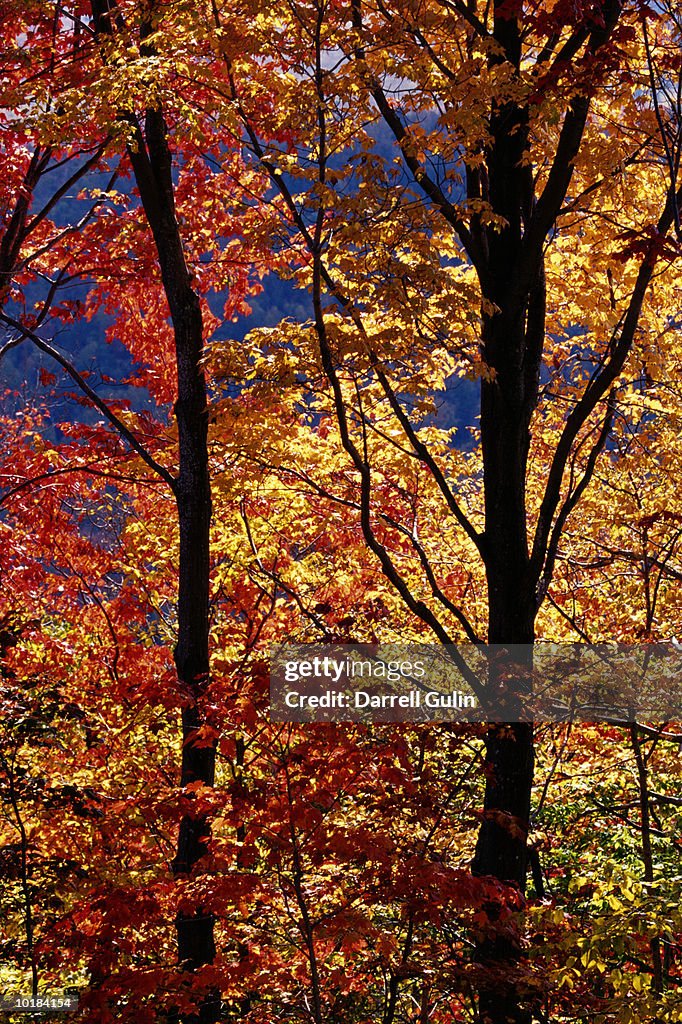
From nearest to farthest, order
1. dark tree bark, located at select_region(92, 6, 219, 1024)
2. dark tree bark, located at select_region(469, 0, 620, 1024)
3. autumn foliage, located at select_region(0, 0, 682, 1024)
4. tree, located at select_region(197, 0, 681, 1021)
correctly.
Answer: autumn foliage, located at select_region(0, 0, 682, 1024)
tree, located at select_region(197, 0, 681, 1021)
dark tree bark, located at select_region(469, 0, 620, 1024)
dark tree bark, located at select_region(92, 6, 219, 1024)

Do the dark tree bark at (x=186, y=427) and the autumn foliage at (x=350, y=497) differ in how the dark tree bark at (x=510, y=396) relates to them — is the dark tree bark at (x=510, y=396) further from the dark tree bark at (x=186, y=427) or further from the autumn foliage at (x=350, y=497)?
the dark tree bark at (x=186, y=427)

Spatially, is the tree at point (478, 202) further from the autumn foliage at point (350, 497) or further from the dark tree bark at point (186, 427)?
the dark tree bark at point (186, 427)

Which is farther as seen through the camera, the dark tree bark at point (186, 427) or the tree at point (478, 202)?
the dark tree bark at point (186, 427)

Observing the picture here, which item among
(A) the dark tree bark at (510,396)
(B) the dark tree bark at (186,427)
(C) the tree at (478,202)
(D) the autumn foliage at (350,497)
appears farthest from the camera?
(B) the dark tree bark at (186,427)

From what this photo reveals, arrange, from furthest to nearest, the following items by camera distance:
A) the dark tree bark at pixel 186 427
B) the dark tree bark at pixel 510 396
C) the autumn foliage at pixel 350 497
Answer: the dark tree bark at pixel 186 427 → the dark tree bark at pixel 510 396 → the autumn foliage at pixel 350 497

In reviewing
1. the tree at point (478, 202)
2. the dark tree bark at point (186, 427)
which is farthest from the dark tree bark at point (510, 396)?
the dark tree bark at point (186, 427)

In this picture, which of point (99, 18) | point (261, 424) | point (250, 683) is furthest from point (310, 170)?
point (250, 683)

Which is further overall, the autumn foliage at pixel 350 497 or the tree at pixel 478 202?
the tree at pixel 478 202

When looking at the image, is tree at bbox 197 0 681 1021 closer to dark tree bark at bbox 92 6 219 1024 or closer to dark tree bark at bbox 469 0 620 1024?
dark tree bark at bbox 469 0 620 1024

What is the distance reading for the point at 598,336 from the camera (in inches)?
313

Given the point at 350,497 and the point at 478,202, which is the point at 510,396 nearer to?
the point at 478,202

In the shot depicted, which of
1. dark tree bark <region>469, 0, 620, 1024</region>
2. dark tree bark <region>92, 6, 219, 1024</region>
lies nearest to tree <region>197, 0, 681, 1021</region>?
dark tree bark <region>469, 0, 620, 1024</region>

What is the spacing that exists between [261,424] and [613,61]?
3404mm

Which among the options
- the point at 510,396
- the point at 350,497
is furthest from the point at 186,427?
the point at 510,396
